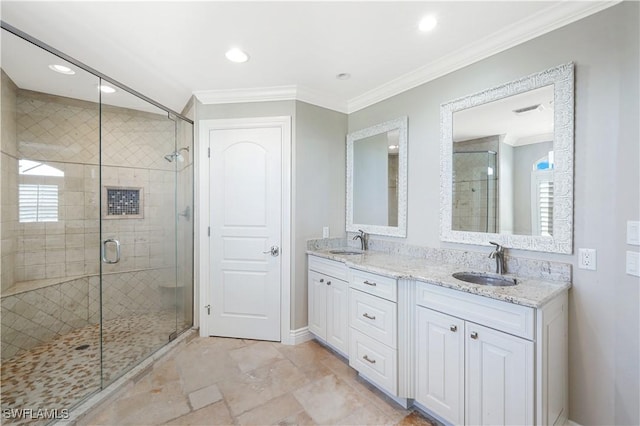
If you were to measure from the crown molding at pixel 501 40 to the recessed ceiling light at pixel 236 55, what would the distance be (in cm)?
126

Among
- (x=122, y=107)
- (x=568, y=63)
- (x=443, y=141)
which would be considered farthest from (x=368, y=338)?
(x=122, y=107)

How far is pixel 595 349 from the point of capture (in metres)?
1.42

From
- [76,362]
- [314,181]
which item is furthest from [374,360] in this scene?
[76,362]

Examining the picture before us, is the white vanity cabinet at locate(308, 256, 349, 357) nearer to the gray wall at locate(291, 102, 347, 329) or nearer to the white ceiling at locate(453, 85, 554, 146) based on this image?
the gray wall at locate(291, 102, 347, 329)

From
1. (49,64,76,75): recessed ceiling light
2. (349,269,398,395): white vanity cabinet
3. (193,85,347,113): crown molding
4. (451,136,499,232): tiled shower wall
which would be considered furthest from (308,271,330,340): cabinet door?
(49,64,76,75): recessed ceiling light

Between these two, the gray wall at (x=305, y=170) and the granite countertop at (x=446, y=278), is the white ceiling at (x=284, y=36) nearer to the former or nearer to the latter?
the gray wall at (x=305, y=170)

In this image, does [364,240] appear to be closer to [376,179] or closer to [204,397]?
[376,179]

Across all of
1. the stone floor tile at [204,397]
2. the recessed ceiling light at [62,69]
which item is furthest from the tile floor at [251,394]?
the recessed ceiling light at [62,69]

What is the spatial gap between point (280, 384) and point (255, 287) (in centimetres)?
96

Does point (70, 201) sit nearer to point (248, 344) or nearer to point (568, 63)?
point (248, 344)

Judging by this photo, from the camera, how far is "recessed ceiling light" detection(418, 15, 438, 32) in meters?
1.61

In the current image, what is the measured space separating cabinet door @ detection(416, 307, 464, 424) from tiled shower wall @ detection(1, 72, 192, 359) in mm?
2602

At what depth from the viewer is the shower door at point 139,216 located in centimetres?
283

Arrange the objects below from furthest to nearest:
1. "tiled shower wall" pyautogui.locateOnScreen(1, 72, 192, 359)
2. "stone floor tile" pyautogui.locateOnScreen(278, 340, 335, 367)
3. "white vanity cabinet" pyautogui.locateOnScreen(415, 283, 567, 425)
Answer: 1. "stone floor tile" pyautogui.locateOnScreen(278, 340, 335, 367)
2. "tiled shower wall" pyautogui.locateOnScreen(1, 72, 192, 359)
3. "white vanity cabinet" pyautogui.locateOnScreen(415, 283, 567, 425)
